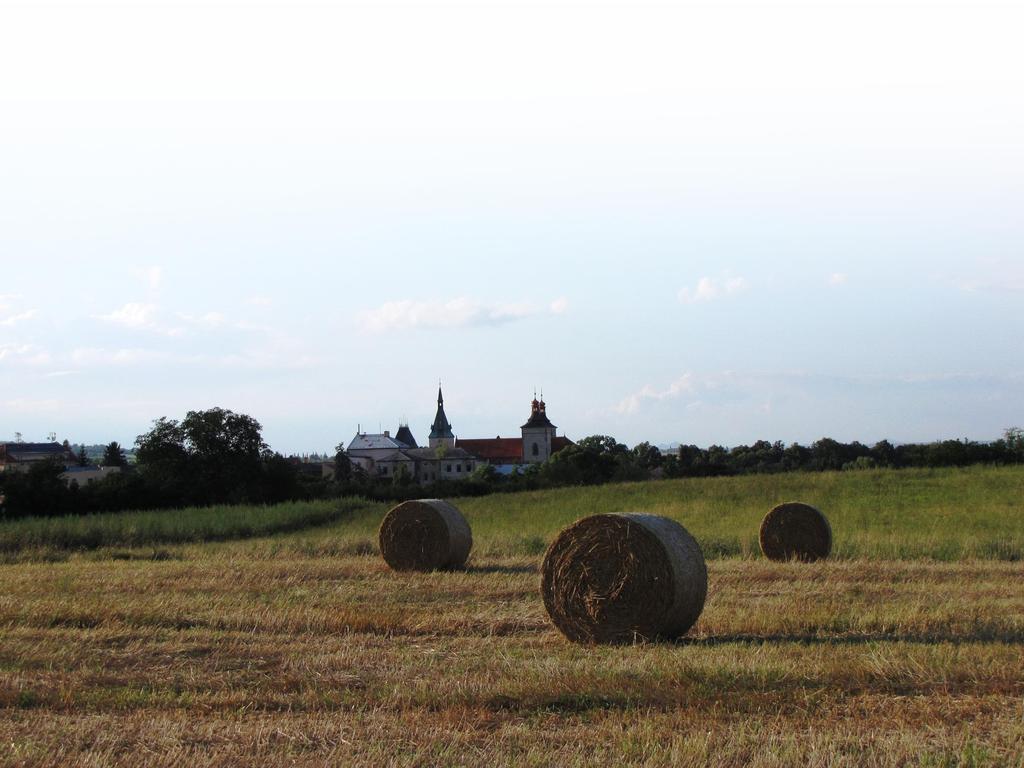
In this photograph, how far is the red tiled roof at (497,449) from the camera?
165250 millimetres

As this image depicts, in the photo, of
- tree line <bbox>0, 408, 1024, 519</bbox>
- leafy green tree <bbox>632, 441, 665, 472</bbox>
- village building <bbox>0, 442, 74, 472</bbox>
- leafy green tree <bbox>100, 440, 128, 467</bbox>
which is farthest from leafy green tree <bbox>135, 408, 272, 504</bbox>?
village building <bbox>0, 442, 74, 472</bbox>

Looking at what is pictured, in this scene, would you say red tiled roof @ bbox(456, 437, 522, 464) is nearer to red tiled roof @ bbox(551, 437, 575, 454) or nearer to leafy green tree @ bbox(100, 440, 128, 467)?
red tiled roof @ bbox(551, 437, 575, 454)

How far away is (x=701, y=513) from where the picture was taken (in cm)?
2788

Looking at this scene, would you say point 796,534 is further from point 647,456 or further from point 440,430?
point 440,430

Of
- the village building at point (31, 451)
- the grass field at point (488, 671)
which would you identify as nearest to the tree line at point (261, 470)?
the grass field at point (488, 671)

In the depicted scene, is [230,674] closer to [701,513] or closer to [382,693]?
[382,693]

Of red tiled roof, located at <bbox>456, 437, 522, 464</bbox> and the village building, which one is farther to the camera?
red tiled roof, located at <bbox>456, 437, 522, 464</bbox>

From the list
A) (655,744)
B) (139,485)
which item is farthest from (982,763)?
(139,485)

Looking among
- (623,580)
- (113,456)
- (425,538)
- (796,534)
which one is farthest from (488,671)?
(113,456)

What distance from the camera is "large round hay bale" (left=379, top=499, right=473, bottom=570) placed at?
17875mm

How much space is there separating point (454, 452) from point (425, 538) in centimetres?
13942

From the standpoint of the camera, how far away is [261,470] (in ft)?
228

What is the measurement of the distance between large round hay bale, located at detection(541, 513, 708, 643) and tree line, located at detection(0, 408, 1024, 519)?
108 feet

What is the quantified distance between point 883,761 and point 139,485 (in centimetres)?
4553
